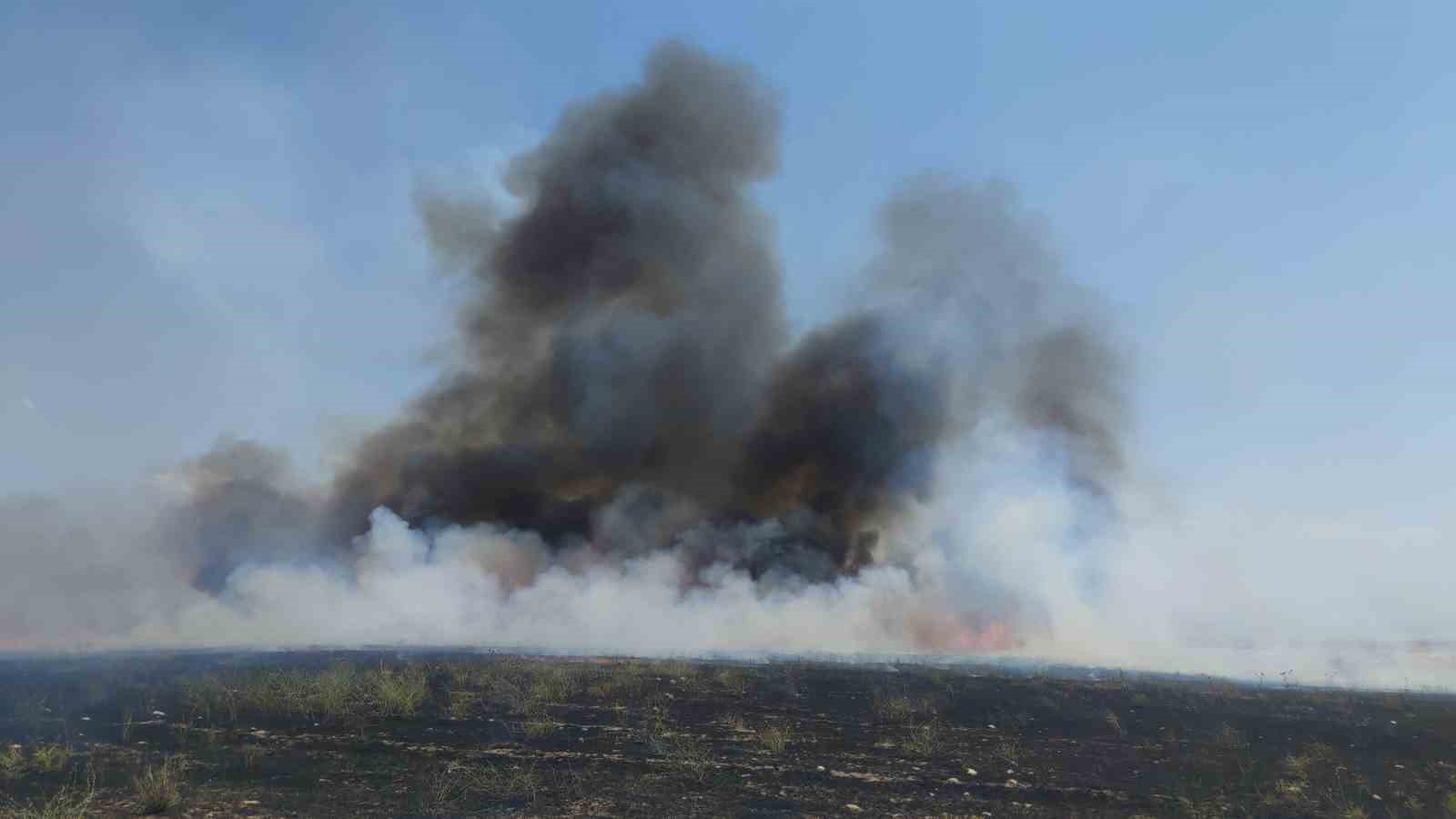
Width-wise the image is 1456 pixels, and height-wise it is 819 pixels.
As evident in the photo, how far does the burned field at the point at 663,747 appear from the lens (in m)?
17.0

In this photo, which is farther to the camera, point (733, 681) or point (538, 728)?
point (733, 681)

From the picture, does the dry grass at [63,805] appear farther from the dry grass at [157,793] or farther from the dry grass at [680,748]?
the dry grass at [680,748]

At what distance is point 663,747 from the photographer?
2186 cm

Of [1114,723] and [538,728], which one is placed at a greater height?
[538,728]

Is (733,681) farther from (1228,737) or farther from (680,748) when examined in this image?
(1228,737)

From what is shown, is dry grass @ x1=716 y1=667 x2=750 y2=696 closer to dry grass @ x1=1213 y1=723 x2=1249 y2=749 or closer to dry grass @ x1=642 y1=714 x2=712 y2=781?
dry grass @ x1=642 y1=714 x2=712 y2=781

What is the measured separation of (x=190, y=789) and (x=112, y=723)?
984cm

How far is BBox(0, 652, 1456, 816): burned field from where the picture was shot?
17.0 metres

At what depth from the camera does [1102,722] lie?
2989 cm

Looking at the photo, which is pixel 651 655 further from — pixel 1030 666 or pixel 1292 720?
pixel 1292 720

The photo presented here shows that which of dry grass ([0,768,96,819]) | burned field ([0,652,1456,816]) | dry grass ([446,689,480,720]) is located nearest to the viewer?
dry grass ([0,768,96,819])

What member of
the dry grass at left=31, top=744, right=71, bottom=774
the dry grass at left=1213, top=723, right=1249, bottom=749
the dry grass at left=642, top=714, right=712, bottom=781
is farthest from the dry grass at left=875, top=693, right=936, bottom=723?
the dry grass at left=31, top=744, right=71, bottom=774

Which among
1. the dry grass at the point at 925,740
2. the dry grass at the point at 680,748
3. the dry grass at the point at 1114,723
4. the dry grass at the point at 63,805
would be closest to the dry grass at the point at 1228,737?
the dry grass at the point at 1114,723

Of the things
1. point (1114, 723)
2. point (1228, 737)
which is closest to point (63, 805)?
point (1114, 723)
